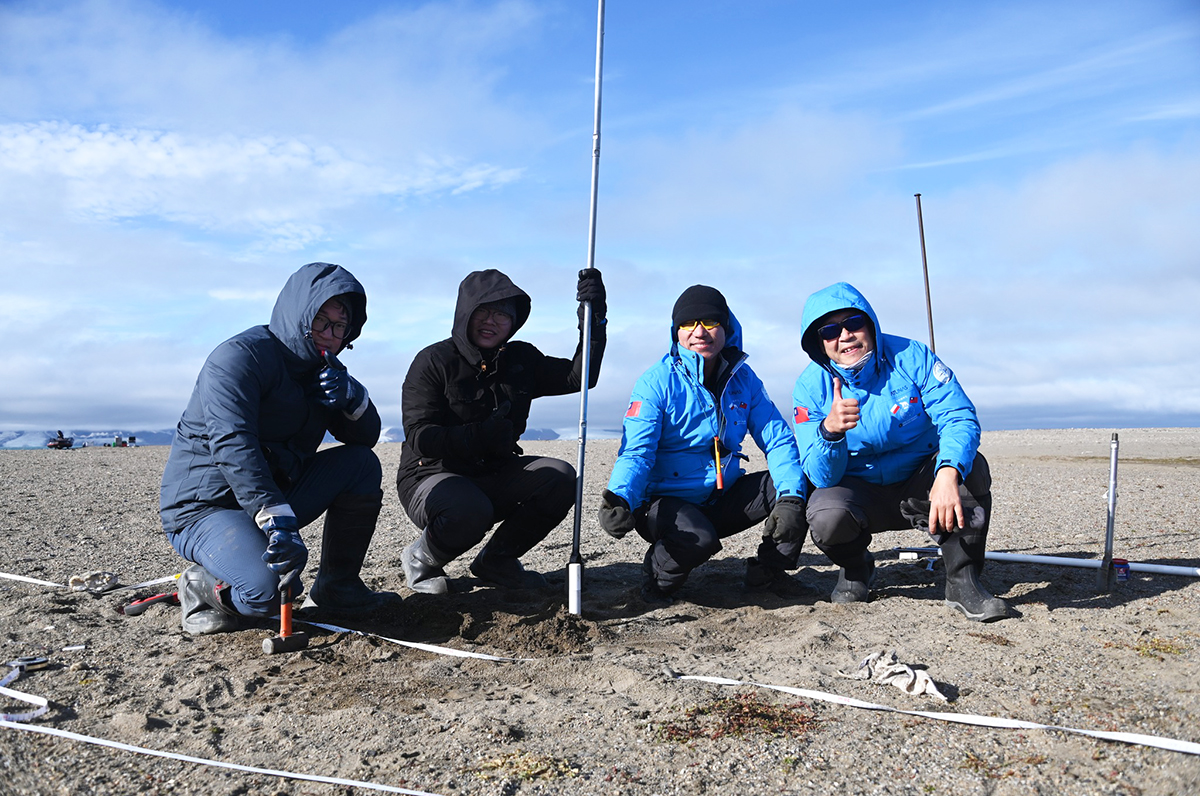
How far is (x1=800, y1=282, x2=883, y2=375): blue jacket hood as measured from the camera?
4207 mm

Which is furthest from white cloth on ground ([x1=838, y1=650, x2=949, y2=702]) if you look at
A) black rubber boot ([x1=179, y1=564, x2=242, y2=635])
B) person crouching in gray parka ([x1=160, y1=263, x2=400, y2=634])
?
black rubber boot ([x1=179, y1=564, x2=242, y2=635])

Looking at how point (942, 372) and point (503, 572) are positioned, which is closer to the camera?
point (942, 372)

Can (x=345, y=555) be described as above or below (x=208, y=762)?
above

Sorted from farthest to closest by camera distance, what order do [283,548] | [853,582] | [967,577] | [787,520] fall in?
[853,582] < [787,520] < [967,577] < [283,548]

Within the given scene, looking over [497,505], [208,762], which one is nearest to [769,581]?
[497,505]

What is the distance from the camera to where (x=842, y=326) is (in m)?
4.25

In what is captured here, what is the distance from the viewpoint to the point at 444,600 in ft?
14.7

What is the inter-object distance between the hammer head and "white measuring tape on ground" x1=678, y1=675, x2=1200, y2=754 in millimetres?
1624

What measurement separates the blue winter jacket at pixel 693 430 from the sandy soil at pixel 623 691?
0.66m

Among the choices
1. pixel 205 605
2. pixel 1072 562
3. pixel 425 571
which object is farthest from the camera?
pixel 1072 562

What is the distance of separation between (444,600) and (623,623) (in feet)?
3.40

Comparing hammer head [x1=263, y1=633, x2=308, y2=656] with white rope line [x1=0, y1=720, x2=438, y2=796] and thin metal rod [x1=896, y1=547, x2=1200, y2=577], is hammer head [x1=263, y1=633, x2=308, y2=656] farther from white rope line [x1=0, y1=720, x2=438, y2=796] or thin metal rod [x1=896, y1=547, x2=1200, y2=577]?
thin metal rod [x1=896, y1=547, x2=1200, y2=577]

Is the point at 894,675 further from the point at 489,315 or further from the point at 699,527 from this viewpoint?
the point at 489,315

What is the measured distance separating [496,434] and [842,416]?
1773 millimetres
